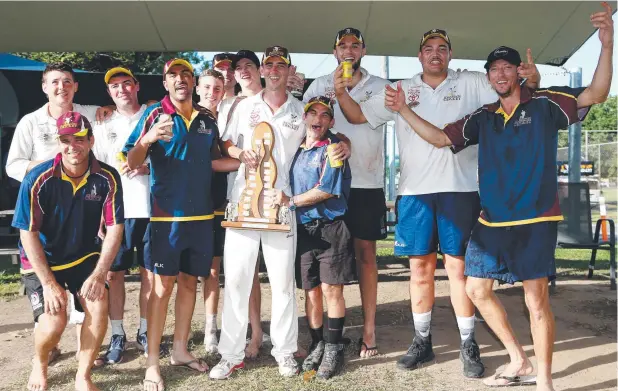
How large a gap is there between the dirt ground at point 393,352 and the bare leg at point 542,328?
0.92 feet

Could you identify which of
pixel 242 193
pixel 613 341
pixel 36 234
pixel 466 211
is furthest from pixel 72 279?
pixel 613 341

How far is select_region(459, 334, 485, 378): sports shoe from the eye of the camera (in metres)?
3.96

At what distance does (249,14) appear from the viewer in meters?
6.12

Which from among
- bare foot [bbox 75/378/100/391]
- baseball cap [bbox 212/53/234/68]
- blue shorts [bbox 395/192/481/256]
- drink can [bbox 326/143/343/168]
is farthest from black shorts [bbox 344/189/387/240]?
bare foot [bbox 75/378/100/391]

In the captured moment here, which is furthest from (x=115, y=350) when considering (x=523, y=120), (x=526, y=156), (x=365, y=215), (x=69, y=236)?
(x=523, y=120)

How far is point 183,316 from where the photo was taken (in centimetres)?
404

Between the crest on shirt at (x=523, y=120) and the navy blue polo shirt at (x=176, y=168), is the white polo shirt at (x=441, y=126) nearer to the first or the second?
the crest on shirt at (x=523, y=120)

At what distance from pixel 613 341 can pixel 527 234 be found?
1.92 meters

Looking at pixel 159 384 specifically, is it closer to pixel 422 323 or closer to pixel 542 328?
pixel 422 323

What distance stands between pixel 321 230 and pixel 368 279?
2.42 ft

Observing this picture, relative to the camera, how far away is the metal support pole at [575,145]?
7371mm

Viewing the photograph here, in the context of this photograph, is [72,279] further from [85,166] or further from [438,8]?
[438,8]

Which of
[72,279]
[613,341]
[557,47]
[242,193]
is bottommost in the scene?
[613,341]

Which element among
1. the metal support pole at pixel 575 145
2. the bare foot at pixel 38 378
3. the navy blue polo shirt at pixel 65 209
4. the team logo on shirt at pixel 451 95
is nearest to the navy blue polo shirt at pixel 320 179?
the team logo on shirt at pixel 451 95
